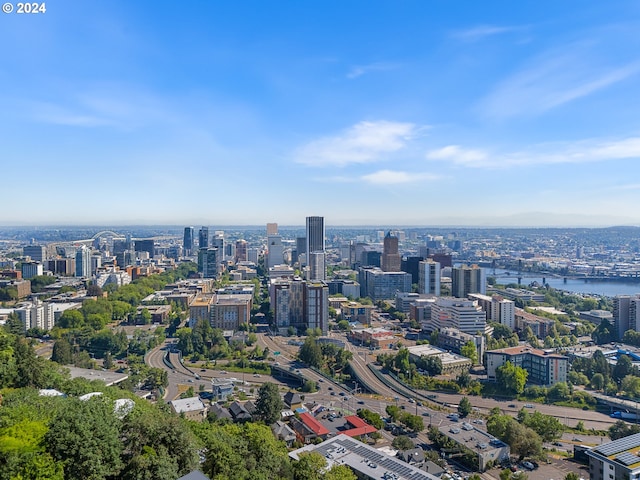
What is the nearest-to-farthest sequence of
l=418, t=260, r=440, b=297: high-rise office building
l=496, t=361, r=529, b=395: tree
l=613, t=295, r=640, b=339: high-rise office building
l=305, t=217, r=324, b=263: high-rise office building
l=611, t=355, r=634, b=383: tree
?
1. l=496, t=361, r=529, b=395: tree
2. l=611, t=355, r=634, b=383: tree
3. l=613, t=295, r=640, b=339: high-rise office building
4. l=418, t=260, r=440, b=297: high-rise office building
5. l=305, t=217, r=324, b=263: high-rise office building

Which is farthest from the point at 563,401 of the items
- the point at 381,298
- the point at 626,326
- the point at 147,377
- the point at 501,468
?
the point at 381,298

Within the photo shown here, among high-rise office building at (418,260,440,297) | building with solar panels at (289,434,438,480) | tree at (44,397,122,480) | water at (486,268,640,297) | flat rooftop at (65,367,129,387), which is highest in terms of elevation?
tree at (44,397,122,480)

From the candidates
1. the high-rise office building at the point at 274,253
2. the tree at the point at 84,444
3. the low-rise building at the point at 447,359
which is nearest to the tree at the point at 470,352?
the low-rise building at the point at 447,359

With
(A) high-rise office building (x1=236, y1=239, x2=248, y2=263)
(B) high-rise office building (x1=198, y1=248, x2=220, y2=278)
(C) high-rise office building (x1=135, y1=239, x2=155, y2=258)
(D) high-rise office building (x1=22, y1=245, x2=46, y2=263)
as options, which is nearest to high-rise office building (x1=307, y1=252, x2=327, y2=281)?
(B) high-rise office building (x1=198, y1=248, x2=220, y2=278)

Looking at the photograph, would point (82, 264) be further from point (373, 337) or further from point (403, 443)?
point (403, 443)

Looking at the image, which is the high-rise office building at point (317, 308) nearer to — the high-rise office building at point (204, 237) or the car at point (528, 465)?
the car at point (528, 465)

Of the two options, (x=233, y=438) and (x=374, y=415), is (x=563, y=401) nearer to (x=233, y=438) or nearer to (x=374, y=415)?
(x=374, y=415)

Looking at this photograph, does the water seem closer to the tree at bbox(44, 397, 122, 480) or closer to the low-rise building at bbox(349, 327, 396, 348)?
the low-rise building at bbox(349, 327, 396, 348)
